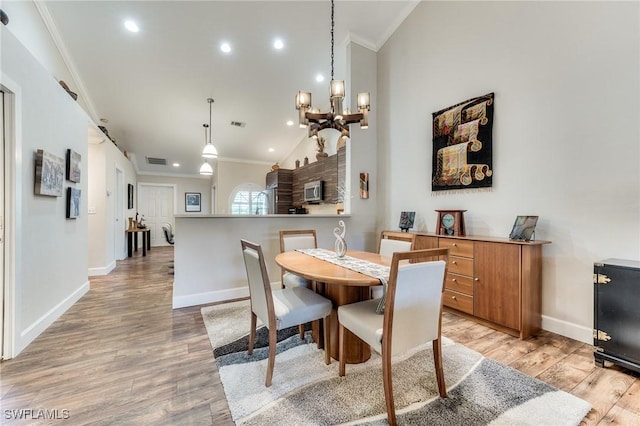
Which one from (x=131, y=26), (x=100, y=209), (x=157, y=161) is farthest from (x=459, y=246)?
(x=157, y=161)

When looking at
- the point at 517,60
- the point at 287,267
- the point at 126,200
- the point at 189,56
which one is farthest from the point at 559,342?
the point at 126,200

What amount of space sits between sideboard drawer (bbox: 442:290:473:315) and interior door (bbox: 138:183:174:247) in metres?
8.54

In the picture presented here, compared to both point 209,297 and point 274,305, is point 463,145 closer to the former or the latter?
point 274,305

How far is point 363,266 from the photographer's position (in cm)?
189

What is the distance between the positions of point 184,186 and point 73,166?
6155 millimetres

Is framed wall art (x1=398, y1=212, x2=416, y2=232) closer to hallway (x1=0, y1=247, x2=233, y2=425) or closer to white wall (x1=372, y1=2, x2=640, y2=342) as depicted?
white wall (x1=372, y1=2, x2=640, y2=342)

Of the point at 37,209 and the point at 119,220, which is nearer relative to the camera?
the point at 37,209

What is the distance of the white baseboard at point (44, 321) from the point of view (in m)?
2.07

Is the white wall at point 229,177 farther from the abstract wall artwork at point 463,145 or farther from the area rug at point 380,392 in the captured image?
the area rug at point 380,392

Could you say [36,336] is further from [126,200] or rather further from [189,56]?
[126,200]

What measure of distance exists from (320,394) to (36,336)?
100.0 inches

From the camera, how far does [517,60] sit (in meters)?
2.59

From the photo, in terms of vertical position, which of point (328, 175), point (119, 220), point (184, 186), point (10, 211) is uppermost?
point (184, 186)

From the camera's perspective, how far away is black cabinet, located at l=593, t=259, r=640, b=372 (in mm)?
1706
